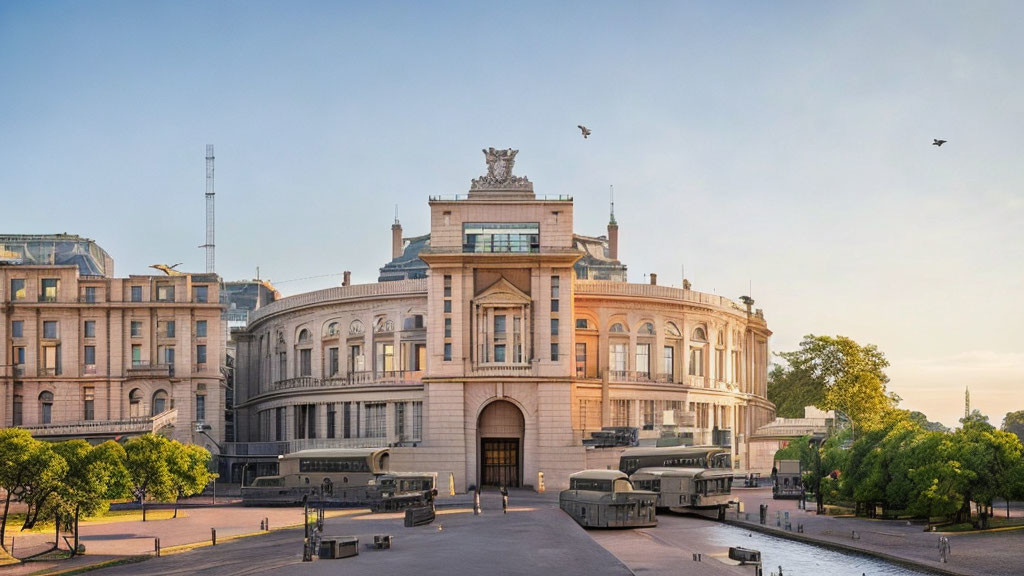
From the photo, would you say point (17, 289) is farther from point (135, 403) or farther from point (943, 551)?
point (943, 551)

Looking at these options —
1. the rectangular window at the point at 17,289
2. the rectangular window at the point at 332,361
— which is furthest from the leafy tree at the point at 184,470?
the rectangular window at the point at 17,289

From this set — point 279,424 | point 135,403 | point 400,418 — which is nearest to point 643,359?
point 400,418

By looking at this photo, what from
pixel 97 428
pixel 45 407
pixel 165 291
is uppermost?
pixel 165 291

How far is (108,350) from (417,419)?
35255 mm

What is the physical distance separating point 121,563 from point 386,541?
48.5 feet

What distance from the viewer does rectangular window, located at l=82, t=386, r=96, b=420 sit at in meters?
127

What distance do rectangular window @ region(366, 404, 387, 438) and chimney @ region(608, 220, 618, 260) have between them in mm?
46041

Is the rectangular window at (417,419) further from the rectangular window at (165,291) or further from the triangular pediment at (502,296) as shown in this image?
the rectangular window at (165,291)

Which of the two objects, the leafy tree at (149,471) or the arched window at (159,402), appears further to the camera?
the arched window at (159,402)

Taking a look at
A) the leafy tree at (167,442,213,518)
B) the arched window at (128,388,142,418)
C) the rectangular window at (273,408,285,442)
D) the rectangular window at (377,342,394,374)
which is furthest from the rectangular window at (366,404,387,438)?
the leafy tree at (167,442,213,518)

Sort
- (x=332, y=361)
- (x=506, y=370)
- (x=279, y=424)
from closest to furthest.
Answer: (x=506, y=370) → (x=332, y=361) → (x=279, y=424)

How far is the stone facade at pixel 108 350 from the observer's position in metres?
126

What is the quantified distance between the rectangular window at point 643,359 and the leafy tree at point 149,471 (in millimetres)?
56763

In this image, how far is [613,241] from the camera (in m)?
162
